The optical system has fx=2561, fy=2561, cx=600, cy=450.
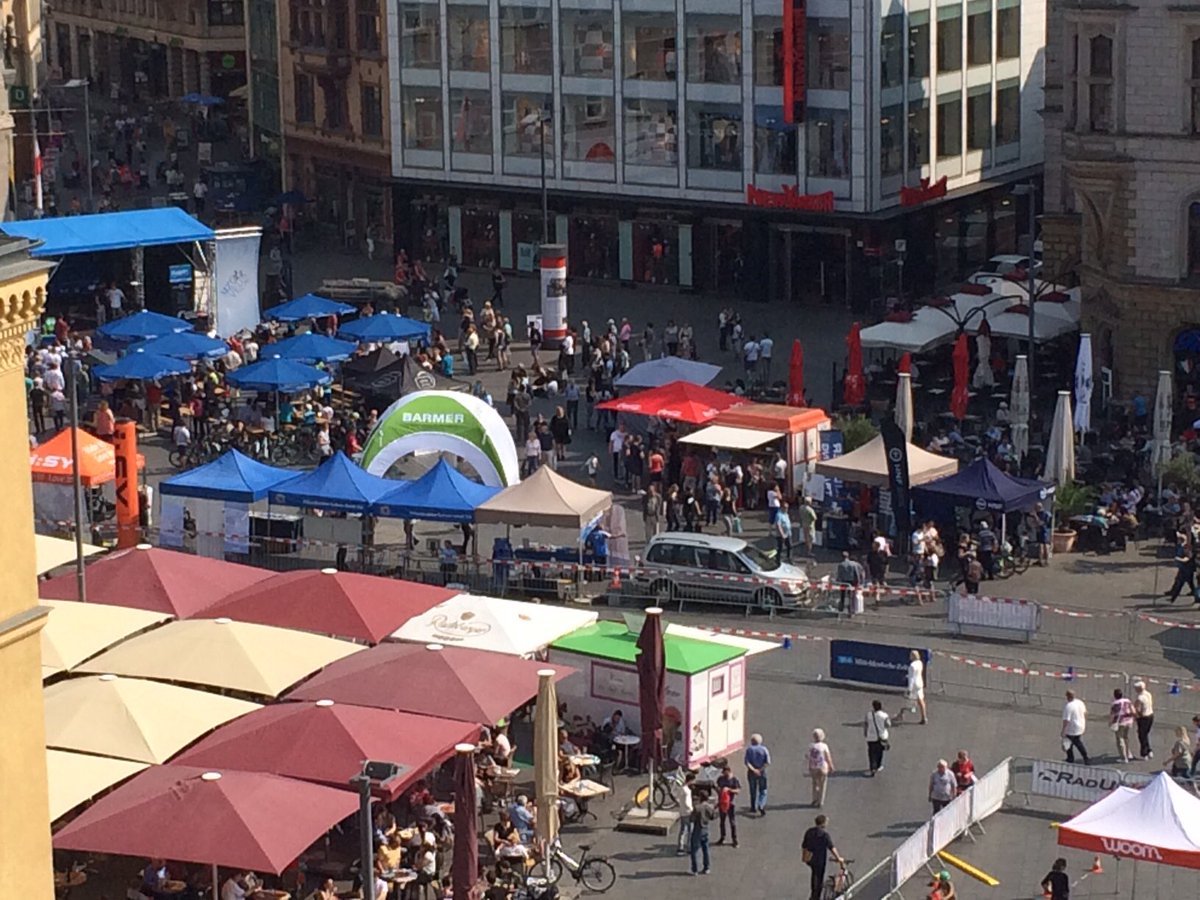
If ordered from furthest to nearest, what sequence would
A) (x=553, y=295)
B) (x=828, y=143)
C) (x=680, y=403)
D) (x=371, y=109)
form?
1. (x=371, y=109)
2. (x=828, y=143)
3. (x=553, y=295)
4. (x=680, y=403)

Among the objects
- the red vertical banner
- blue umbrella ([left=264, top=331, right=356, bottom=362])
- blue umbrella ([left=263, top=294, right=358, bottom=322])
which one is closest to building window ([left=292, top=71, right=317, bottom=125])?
blue umbrella ([left=263, top=294, right=358, bottom=322])

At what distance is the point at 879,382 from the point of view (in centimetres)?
6656

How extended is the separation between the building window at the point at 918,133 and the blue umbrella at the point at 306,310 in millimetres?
19555

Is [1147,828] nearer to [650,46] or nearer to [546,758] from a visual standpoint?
[546,758]

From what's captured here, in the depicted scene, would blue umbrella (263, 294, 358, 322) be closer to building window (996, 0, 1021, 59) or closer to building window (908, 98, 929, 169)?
building window (908, 98, 929, 169)

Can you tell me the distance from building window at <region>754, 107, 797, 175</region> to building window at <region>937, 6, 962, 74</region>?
5878mm

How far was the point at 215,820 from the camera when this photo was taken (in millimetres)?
33000

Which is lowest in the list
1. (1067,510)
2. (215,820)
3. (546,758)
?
(1067,510)

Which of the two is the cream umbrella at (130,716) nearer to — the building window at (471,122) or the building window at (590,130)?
the building window at (590,130)

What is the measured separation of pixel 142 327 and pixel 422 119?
21.2m

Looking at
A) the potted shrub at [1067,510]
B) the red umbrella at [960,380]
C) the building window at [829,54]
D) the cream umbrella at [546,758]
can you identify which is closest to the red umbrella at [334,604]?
the cream umbrella at [546,758]

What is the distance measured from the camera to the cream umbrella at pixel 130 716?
35844 millimetres

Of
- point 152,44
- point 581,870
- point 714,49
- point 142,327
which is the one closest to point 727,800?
point 581,870

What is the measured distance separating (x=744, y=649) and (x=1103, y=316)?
89.8 ft
